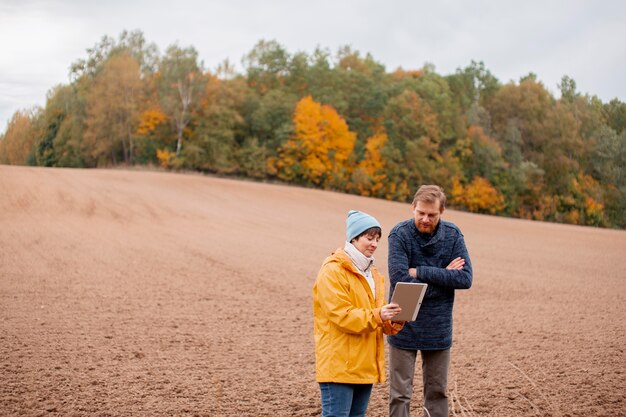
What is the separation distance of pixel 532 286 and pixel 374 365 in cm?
1363

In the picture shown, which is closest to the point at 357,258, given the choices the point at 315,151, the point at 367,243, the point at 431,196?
the point at 367,243

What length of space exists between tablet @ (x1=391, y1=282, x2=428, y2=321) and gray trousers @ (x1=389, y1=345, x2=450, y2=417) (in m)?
0.60

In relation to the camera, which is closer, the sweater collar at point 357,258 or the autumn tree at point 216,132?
the sweater collar at point 357,258

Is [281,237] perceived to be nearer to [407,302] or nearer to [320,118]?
[407,302]

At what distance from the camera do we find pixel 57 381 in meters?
6.88

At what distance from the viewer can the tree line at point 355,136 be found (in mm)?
55188

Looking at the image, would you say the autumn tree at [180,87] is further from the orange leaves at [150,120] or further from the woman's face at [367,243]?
the woman's face at [367,243]

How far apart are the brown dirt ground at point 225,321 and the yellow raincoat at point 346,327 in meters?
1.46

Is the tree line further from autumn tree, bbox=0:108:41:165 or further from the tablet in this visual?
the tablet

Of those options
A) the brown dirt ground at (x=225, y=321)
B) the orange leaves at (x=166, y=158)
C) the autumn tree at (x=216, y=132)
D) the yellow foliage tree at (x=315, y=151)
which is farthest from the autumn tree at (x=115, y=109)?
the brown dirt ground at (x=225, y=321)

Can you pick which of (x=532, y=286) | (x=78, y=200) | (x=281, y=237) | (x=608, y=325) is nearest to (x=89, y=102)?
(x=78, y=200)

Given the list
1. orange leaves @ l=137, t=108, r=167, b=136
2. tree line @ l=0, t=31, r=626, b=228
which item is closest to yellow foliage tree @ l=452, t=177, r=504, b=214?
tree line @ l=0, t=31, r=626, b=228

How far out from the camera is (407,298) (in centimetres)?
402

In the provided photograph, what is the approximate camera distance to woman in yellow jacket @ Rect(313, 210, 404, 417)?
155 inches
